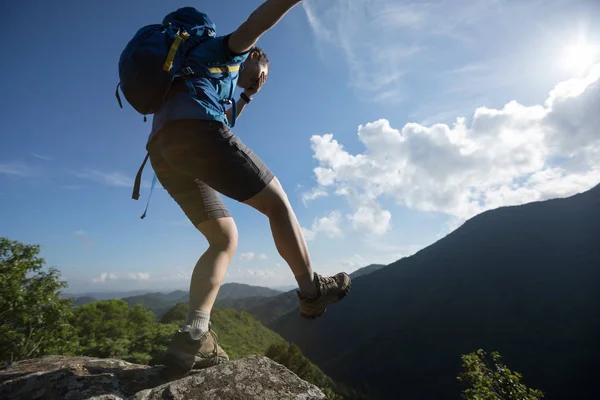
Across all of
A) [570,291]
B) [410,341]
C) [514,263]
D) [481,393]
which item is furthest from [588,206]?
[481,393]

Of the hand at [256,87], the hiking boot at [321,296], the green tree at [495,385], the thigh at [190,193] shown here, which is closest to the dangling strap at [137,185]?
the thigh at [190,193]

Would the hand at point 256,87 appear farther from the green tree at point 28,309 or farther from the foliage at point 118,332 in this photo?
the foliage at point 118,332

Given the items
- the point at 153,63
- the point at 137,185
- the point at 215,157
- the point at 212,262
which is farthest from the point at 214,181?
the point at 137,185

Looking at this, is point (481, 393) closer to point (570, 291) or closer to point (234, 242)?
point (234, 242)

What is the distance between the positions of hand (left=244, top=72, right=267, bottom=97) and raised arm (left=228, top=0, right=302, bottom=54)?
781 millimetres

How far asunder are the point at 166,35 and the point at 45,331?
807 inches

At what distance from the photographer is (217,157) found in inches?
74.6

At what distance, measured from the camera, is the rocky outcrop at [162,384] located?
5.49 ft

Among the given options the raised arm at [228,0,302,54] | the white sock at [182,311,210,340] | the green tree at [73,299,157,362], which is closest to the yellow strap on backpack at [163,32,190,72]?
the raised arm at [228,0,302,54]

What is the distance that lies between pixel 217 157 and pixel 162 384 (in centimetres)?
141

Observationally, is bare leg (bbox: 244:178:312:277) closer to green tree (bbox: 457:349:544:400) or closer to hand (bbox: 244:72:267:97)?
hand (bbox: 244:72:267:97)

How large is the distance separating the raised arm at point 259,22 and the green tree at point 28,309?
19.8 m

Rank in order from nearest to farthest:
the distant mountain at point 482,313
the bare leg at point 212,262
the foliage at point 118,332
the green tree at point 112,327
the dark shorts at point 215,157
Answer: the dark shorts at point 215,157 → the bare leg at point 212,262 → the foliage at point 118,332 → the green tree at point 112,327 → the distant mountain at point 482,313

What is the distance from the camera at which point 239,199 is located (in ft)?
6.68
